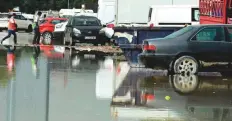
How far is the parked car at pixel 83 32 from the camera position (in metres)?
27.2

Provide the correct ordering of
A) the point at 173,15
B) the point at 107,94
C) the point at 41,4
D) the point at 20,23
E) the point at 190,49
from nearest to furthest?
1. the point at 107,94
2. the point at 190,49
3. the point at 173,15
4. the point at 20,23
5. the point at 41,4

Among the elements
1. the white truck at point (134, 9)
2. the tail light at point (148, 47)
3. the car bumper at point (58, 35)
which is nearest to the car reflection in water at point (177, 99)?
the tail light at point (148, 47)

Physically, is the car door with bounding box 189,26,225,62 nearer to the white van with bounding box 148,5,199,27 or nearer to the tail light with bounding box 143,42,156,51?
the tail light with bounding box 143,42,156,51

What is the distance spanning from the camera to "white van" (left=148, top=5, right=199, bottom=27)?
72.3ft

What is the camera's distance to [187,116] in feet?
31.0

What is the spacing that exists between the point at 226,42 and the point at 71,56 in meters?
8.55

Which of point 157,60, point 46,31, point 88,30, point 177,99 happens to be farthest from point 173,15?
point 177,99

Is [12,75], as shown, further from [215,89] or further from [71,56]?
[71,56]

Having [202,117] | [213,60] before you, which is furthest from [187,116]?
[213,60]

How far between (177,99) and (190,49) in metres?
3.99

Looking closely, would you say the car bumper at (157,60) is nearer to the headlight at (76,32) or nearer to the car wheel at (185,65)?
the car wheel at (185,65)

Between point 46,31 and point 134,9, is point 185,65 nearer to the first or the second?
point 134,9

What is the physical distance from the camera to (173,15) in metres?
22.2

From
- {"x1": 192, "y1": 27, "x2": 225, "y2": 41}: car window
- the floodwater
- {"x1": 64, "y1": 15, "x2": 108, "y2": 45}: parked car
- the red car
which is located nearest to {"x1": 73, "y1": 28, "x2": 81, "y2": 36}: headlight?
{"x1": 64, "y1": 15, "x2": 108, "y2": 45}: parked car
